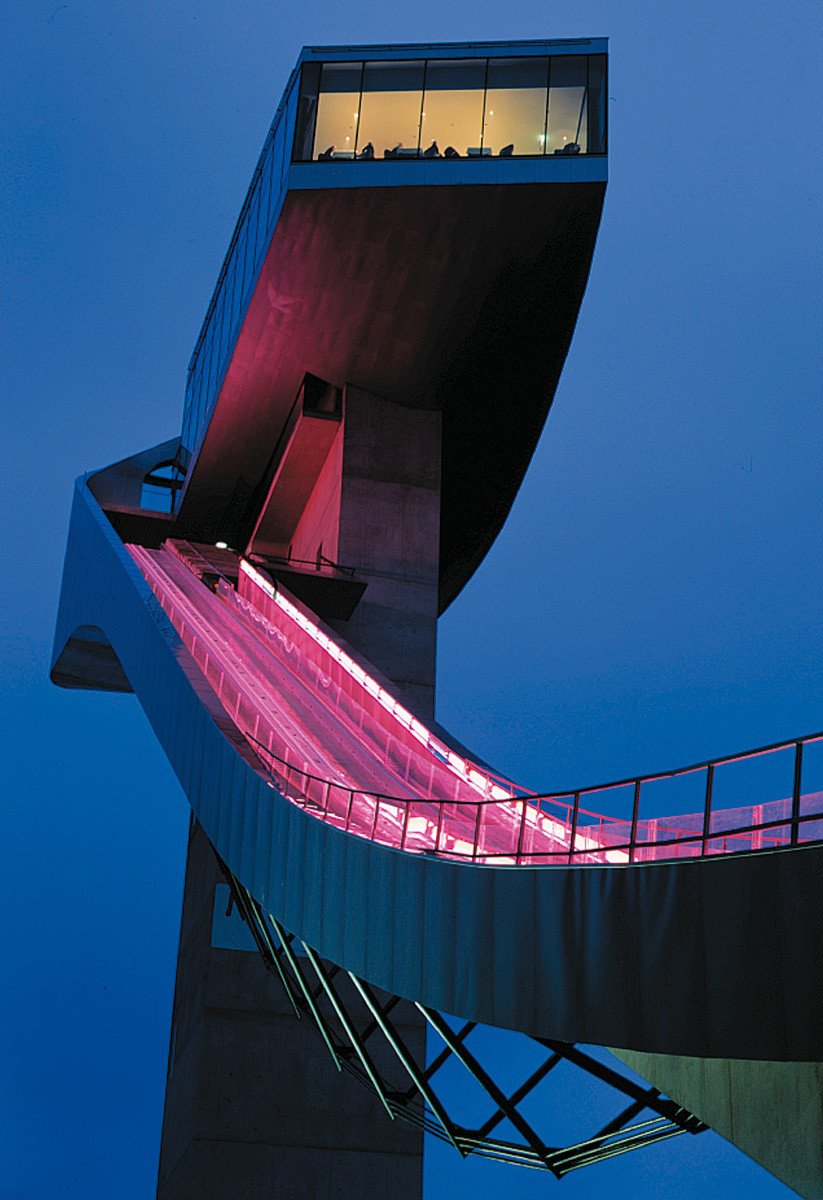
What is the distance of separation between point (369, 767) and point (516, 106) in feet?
41.5

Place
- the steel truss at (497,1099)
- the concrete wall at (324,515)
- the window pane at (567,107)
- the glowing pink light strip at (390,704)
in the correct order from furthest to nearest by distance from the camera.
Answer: the concrete wall at (324,515) → the window pane at (567,107) → the glowing pink light strip at (390,704) → the steel truss at (497,1099)

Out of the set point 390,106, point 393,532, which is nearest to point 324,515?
point 393,532

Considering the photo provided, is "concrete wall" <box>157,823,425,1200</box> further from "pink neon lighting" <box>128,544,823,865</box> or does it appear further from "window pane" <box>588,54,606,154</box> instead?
"window pane" <box>588,54,606,154</box>

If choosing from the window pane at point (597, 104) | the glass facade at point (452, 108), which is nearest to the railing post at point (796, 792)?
the window pane at point (597, 104)

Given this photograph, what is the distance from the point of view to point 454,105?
22938 millimetres

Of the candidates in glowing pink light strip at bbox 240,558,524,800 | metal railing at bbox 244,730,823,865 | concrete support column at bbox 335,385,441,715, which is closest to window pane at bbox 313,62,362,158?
concrete support column at bbox 335,385,441,715

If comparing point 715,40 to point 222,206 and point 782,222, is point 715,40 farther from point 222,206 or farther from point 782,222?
point 222,206

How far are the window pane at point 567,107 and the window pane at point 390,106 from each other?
2.39 metres

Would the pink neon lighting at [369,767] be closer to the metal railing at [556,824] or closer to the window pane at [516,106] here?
the metal railing at [556,824]

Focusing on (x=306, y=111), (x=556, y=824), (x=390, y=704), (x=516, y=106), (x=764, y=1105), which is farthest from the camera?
(x=306, y=111)

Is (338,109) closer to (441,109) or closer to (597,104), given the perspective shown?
(441,109)

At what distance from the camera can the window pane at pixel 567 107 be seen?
880 inches

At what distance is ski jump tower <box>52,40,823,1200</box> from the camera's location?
27.5ft

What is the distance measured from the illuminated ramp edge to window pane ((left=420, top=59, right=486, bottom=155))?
36.9ft
